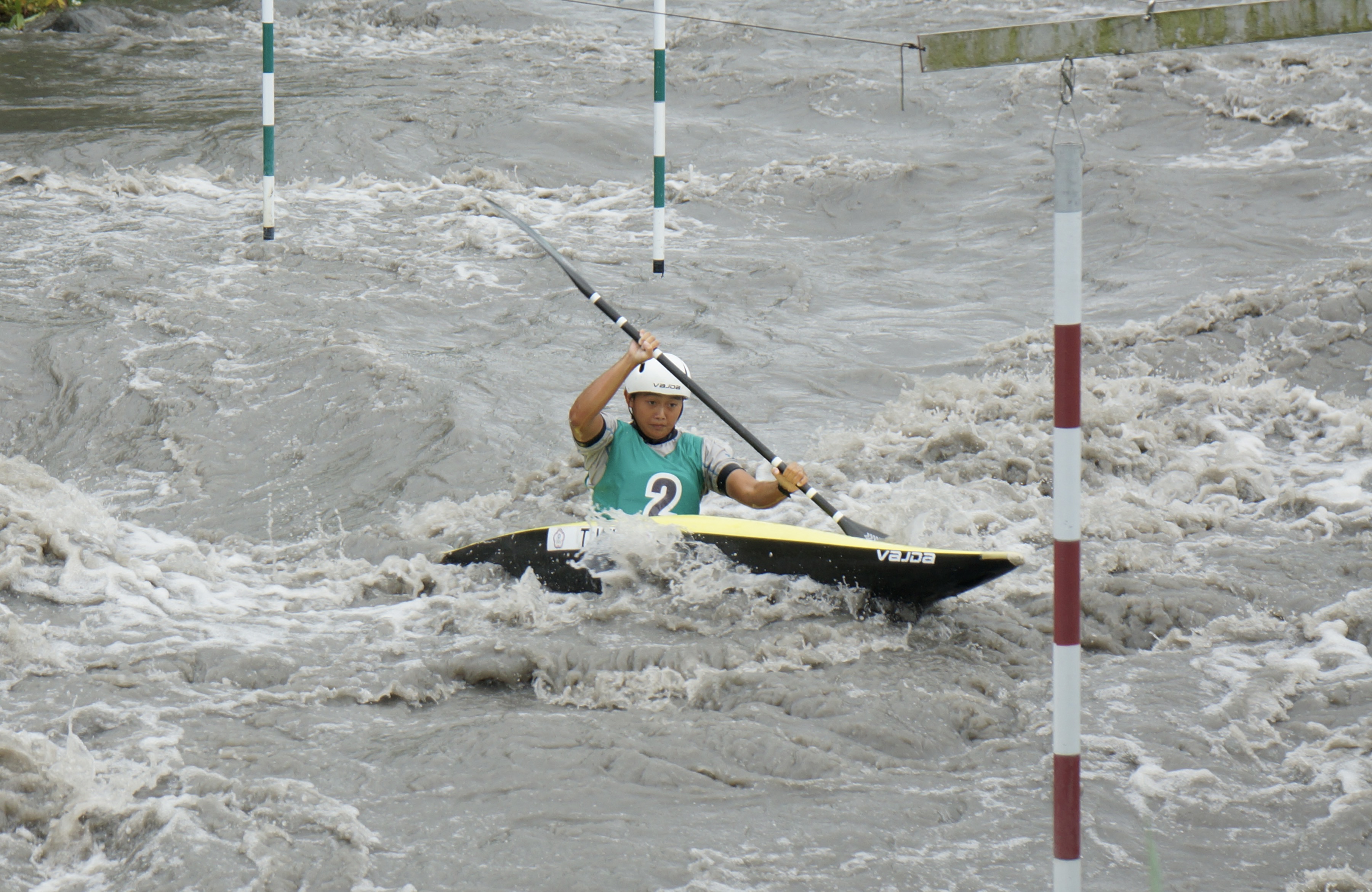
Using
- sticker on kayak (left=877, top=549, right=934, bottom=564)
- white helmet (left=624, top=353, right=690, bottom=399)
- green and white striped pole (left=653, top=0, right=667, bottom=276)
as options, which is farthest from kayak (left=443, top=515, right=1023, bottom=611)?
green and white striped pole (left=653, top=0, right=667, bottom=276)

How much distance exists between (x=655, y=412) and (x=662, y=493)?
29cm

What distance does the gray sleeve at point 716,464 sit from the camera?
16.0 feet

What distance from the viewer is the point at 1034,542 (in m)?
5.28

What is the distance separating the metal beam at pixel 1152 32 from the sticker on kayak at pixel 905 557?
167 cm

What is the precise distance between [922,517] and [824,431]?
106cm

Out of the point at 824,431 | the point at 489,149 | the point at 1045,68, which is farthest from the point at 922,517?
the point at 1045,68

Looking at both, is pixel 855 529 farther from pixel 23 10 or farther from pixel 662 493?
pixel 23 10

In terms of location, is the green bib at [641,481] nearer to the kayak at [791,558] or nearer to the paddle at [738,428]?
the kayak at [791,558]

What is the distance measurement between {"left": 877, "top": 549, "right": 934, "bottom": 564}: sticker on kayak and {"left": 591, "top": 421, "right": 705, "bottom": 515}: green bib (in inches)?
31.2

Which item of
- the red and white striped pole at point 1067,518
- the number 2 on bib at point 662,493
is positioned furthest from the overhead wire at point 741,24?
the red and white striped pole at point 1067,518

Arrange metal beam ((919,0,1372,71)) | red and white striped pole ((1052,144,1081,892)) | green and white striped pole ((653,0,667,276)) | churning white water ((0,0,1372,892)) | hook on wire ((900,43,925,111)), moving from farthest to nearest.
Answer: green and white striped pole ((653,0,667,276)) < hook on wire ((900,43,925,111)) < churning white water ((0,0,1372,892)) < metal beam ((919,0,1372,71)) < red and white striped pole ((1052,144,1081,892))

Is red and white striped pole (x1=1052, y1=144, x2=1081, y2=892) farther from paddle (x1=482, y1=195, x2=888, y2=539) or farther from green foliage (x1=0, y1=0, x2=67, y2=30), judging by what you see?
green foliage (x1=0, y1=0, x2=67, y2=30)

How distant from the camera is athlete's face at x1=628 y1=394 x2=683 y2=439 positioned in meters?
4.82

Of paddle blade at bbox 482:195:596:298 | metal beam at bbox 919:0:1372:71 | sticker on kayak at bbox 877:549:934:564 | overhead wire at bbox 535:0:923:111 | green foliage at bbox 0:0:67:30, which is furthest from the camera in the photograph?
green foliage at bbox 0:0:67:30
